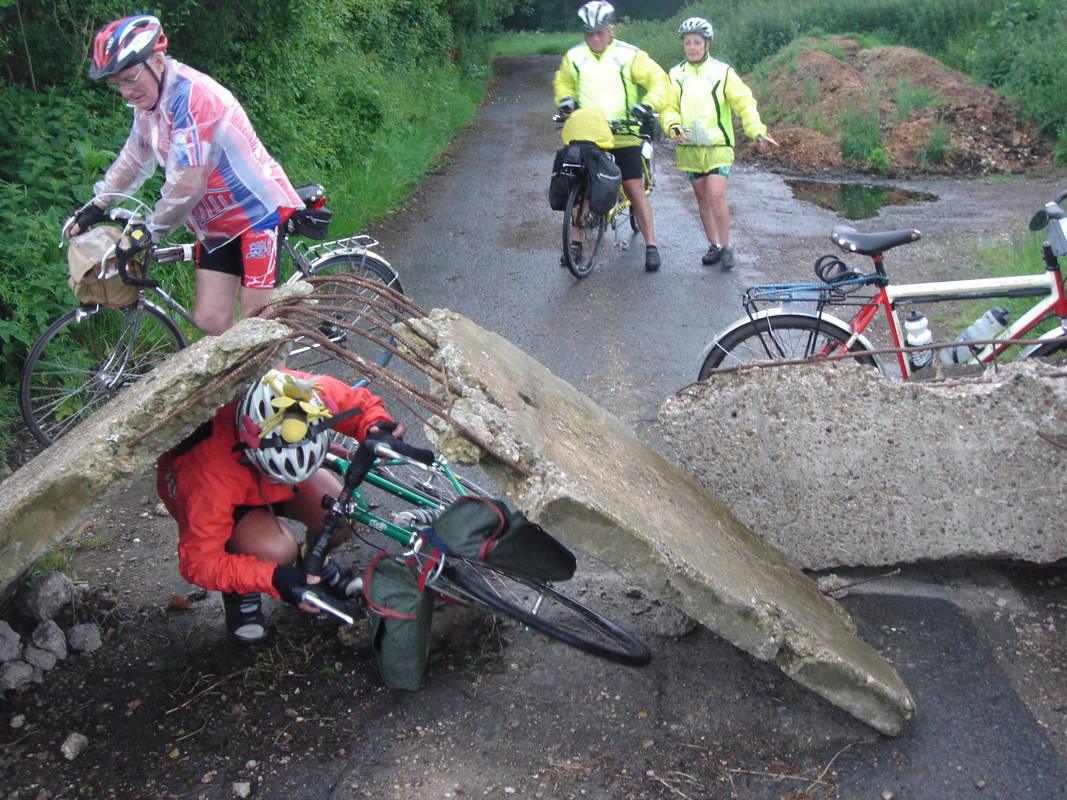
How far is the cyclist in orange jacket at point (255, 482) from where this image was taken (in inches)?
141

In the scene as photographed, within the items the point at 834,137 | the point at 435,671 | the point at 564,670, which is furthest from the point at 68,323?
the point at 834,137

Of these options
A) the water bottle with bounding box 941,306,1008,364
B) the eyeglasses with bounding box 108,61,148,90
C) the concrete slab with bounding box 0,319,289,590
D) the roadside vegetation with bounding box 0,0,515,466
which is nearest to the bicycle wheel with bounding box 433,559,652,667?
the concrete slab with bounding box 0,319,289,590

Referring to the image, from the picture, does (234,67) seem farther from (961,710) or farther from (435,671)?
(961,710)

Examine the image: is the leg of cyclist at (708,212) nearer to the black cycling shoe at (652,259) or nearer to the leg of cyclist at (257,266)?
the black cycling shoe at (652,259)

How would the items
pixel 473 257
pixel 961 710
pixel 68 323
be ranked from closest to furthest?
pixel 961 710 → pixel 68 323 → pixel 473 257

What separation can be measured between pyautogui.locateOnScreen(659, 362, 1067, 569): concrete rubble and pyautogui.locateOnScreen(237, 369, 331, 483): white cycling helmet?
153cm

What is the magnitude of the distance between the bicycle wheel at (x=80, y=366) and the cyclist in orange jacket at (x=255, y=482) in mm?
2087

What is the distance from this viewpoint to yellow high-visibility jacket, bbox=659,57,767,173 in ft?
27.6

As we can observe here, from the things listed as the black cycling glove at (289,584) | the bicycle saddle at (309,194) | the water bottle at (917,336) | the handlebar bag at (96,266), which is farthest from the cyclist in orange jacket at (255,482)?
the water bottle at (917,336)

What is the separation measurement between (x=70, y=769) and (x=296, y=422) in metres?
1.42

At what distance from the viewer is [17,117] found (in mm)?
6848

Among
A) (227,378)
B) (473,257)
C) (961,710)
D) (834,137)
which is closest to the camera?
(227,378)

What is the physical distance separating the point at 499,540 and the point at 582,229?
5598 mm

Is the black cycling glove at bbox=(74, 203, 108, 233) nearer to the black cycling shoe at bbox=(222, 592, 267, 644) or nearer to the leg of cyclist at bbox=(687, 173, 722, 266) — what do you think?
the black cycling shoe at bbox=(222, 592, 267, 644)
